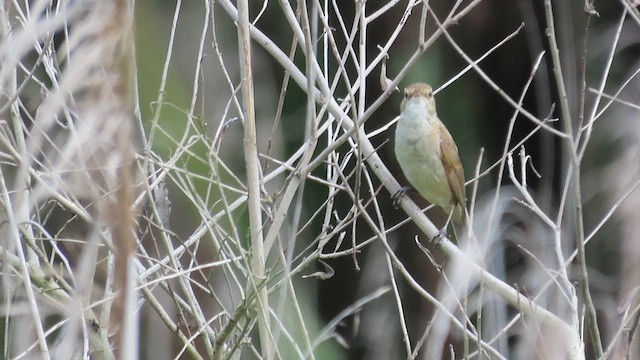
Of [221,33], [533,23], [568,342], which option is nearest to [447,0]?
[533,23]

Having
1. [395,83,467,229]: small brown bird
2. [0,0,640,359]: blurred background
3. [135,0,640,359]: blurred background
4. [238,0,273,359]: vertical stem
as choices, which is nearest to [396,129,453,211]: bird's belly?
[395,83,467,229]: small brown bird

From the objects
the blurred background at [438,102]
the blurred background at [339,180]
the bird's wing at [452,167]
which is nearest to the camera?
the blurred background at [339,180]

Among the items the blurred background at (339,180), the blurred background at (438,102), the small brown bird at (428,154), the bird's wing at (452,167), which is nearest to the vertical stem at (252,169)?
the blurred background at (339,180)

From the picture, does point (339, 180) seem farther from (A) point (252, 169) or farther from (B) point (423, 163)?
(A) point (252, 169)

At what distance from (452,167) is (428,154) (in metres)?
0.17

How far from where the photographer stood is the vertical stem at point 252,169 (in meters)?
2.49

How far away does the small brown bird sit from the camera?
4.41 metres

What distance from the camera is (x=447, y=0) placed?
292 inches

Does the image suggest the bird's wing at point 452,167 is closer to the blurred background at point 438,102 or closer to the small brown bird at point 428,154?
the small brown bird at point 428,154

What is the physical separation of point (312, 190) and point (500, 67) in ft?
8.88

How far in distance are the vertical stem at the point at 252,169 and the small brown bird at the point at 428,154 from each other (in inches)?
75.5

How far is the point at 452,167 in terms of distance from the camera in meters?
4.58

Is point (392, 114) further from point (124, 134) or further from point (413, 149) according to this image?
point (124, 134)

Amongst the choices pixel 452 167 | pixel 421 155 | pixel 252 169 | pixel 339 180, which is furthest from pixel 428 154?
pixel 252 169
